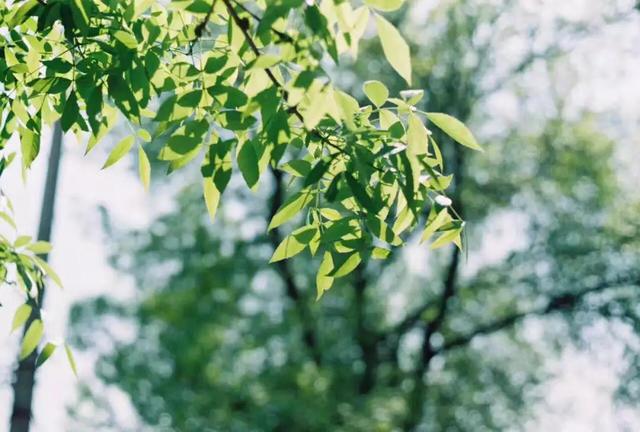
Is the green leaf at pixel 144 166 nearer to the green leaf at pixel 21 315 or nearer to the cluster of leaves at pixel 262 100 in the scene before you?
the cluster of leaves at pixel 262 100

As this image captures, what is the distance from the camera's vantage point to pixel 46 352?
224 cm

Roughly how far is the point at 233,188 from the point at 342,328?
322cm

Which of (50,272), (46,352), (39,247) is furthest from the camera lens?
(39,247)

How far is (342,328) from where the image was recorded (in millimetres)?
15625

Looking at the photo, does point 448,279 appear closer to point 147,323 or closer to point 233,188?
point 233,188

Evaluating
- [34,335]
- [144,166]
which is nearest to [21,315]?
[34,335]

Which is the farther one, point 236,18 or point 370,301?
point 370,301

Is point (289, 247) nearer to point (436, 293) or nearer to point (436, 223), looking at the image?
point (436, 223)

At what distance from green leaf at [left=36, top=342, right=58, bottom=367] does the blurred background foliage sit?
A: 11.0 m

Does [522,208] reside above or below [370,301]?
above

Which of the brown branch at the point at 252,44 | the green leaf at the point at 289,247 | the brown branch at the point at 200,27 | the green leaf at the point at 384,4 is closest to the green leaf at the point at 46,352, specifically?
the green leaf at the point at 289,247

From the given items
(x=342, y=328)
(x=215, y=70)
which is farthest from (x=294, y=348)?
(x=215, y=70)

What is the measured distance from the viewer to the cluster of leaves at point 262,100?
146cm

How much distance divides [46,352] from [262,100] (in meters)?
1.11
